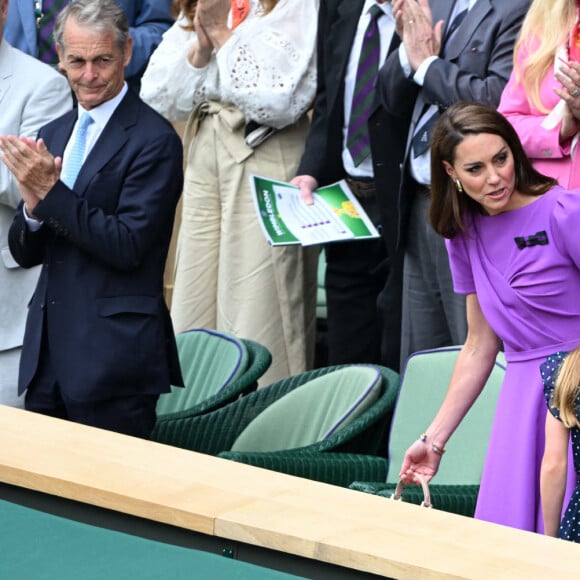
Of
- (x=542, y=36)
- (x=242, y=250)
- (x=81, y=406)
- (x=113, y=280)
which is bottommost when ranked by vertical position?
(x=81, y=406)

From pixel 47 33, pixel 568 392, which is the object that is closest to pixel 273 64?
pixel 47 33

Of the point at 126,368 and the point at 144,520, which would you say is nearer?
the point at 144,520

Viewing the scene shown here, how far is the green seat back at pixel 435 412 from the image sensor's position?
14.1 ft

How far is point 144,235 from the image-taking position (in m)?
4.27

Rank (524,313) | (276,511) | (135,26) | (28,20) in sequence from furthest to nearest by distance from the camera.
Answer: (135,26)
(28,20)
(524,313)
(276,511)

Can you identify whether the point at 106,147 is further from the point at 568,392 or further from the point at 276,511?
the point at 276,511

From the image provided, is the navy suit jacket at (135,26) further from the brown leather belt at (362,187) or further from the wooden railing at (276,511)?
the wooden railing at (276,511)

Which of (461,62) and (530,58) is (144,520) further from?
(461,62)

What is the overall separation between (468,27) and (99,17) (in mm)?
1413

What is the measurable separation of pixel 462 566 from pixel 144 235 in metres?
2.35

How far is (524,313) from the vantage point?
3.55m

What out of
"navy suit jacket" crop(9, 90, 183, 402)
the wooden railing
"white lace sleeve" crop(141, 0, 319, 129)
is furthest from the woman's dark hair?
"white lace sleeve" crop(141, 0, 319, 129)

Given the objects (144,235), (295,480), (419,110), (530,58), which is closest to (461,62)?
(419,110)

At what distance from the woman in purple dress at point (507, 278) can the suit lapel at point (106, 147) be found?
112cm
